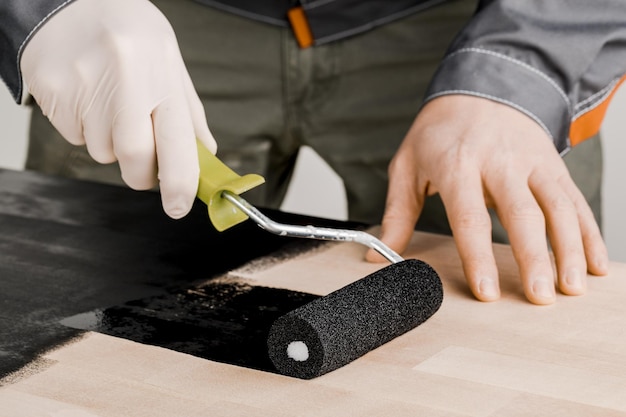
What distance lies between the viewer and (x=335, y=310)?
0.76 m

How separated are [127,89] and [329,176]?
64.0 inches

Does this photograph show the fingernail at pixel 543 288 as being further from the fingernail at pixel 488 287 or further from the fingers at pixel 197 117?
the fingers at pixel 197 117

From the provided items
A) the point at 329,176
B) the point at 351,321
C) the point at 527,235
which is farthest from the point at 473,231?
the point at 329,176

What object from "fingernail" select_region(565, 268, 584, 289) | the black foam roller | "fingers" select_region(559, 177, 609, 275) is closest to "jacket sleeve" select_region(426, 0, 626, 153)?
"fingers" select_region(559, 177, 609, 275)

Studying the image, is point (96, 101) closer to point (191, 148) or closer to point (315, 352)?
point (191, 148)

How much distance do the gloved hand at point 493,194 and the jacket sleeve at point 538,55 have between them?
0.08 feet

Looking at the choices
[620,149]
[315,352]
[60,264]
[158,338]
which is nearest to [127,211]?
[60,264]

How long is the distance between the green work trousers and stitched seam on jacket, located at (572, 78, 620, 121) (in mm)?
259

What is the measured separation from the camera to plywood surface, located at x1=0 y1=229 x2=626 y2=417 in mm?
688

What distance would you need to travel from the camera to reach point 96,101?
98 cm

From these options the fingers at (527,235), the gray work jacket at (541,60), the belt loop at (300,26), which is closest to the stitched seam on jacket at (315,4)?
the belt loop at (300,26)

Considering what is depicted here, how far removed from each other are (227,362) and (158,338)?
85 millimetres

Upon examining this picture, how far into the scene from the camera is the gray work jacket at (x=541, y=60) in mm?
1098

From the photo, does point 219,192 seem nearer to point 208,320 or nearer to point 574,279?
point 208,320
